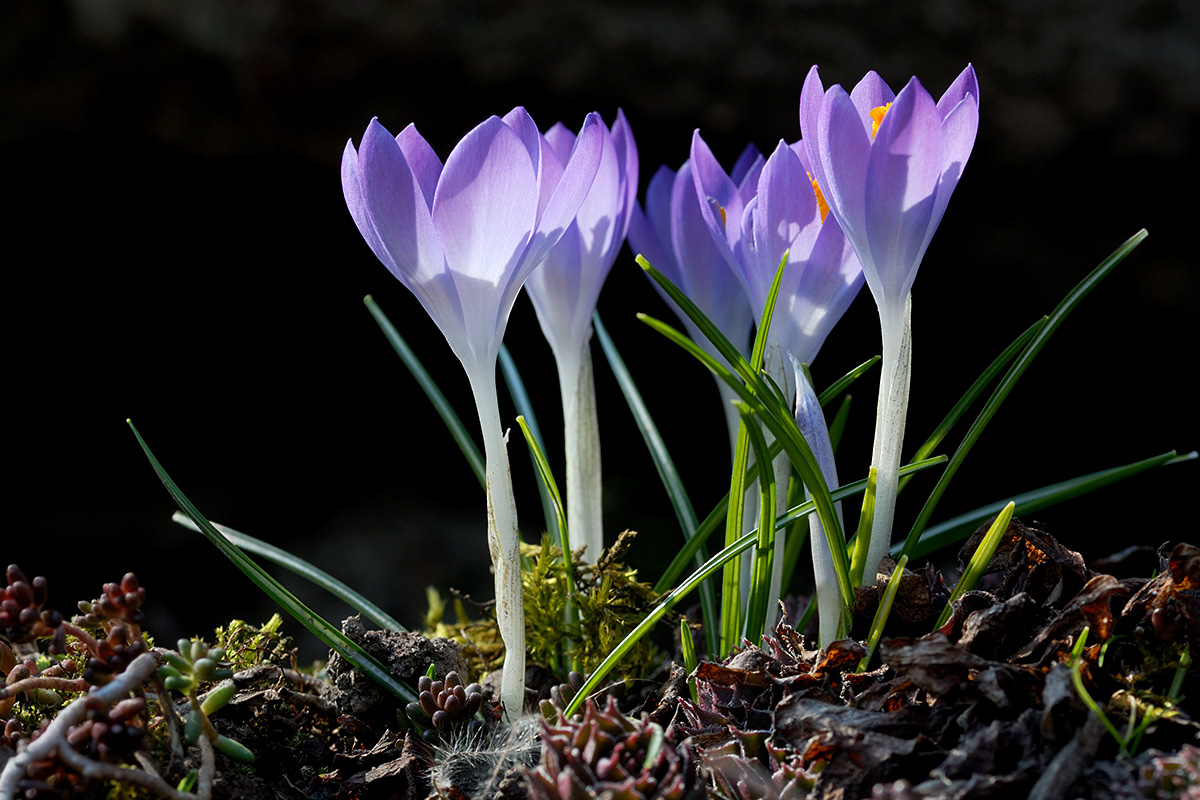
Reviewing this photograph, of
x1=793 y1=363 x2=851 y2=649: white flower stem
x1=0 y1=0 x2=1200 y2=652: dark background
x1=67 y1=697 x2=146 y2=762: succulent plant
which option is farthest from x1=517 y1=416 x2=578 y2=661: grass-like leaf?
x1=0 y1=0 x2=1200 y2=652: dark background

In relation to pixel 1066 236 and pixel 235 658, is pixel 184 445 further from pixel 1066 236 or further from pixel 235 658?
pixel 1066 236

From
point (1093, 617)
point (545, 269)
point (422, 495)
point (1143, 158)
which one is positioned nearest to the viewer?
point (1093, 617)

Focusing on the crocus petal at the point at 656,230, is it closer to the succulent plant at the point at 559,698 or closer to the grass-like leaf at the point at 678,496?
the grass-like leaf at the point at 678,496

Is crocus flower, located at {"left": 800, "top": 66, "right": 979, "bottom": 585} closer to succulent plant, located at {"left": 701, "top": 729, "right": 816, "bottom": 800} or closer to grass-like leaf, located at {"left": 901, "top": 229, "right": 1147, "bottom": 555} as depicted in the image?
grass-like leaf, located at {"left": 901, "top": 229, "right": 1147, "bottom": 555}

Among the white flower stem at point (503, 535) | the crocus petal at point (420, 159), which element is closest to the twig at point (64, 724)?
the white flower stem at point (503, 535)

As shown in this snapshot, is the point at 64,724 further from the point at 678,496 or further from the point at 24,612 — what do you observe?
the point at 678,496

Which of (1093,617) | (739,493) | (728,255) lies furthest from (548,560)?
(1093,617)

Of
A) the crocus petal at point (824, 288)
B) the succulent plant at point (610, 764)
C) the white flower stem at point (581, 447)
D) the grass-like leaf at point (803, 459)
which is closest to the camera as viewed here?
the succulent plant at point (610, 764)
